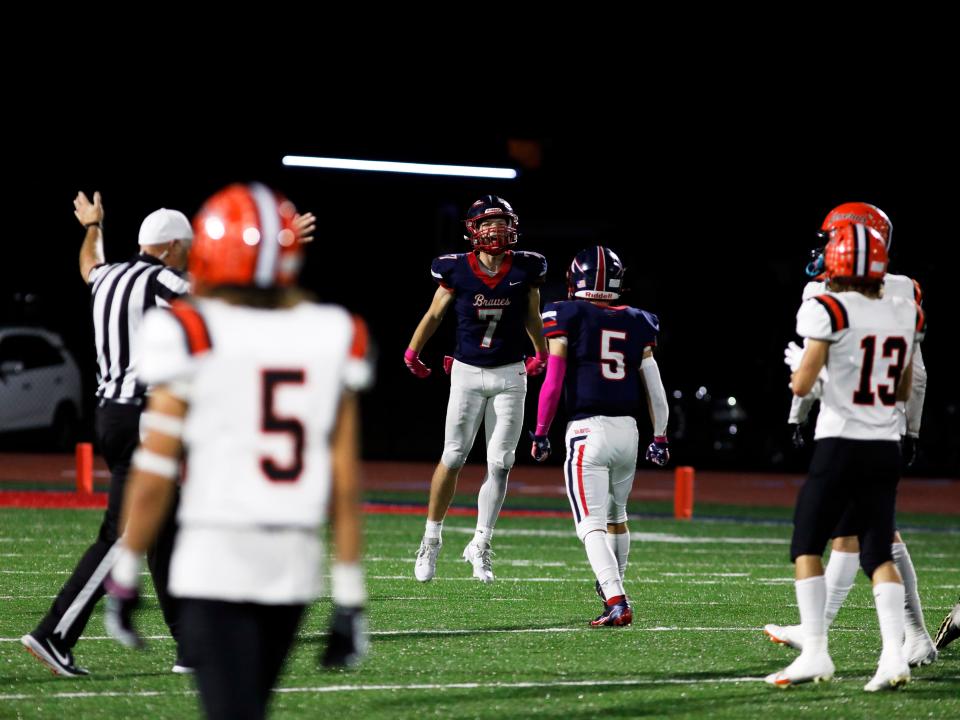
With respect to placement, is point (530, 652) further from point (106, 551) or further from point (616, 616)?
point (106, 551)

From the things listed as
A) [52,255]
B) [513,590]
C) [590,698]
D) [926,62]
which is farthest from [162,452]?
[52,255]

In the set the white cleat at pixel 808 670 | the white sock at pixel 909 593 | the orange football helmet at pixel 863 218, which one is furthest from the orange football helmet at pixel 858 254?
the white cleat at pixel 808 670

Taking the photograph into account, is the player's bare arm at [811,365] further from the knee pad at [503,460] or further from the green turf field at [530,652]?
the knee pad at [503,460]

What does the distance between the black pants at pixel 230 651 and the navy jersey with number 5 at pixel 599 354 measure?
14.3 feet

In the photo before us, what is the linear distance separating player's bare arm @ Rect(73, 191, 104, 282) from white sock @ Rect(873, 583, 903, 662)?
3.29m

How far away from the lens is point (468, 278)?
30.0ft

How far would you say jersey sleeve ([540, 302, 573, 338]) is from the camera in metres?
7.49

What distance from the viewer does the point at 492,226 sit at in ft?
29.5

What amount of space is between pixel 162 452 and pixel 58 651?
9.11 ft

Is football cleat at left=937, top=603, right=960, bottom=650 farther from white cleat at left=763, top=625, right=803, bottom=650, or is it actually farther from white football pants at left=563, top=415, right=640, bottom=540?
white football pants at left=563, top=415, right=640, bottom=540

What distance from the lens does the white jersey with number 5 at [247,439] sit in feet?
10.4

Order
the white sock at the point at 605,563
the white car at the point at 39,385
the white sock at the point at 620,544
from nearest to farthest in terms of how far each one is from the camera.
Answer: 1. the white sock at the point at 605,563
2. the white sock at the point at 620,544
3. the white car at the point at 39,385

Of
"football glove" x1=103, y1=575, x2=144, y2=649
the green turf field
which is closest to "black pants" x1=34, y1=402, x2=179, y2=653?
the green turf field

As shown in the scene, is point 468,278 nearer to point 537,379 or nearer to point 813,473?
point 813,473
